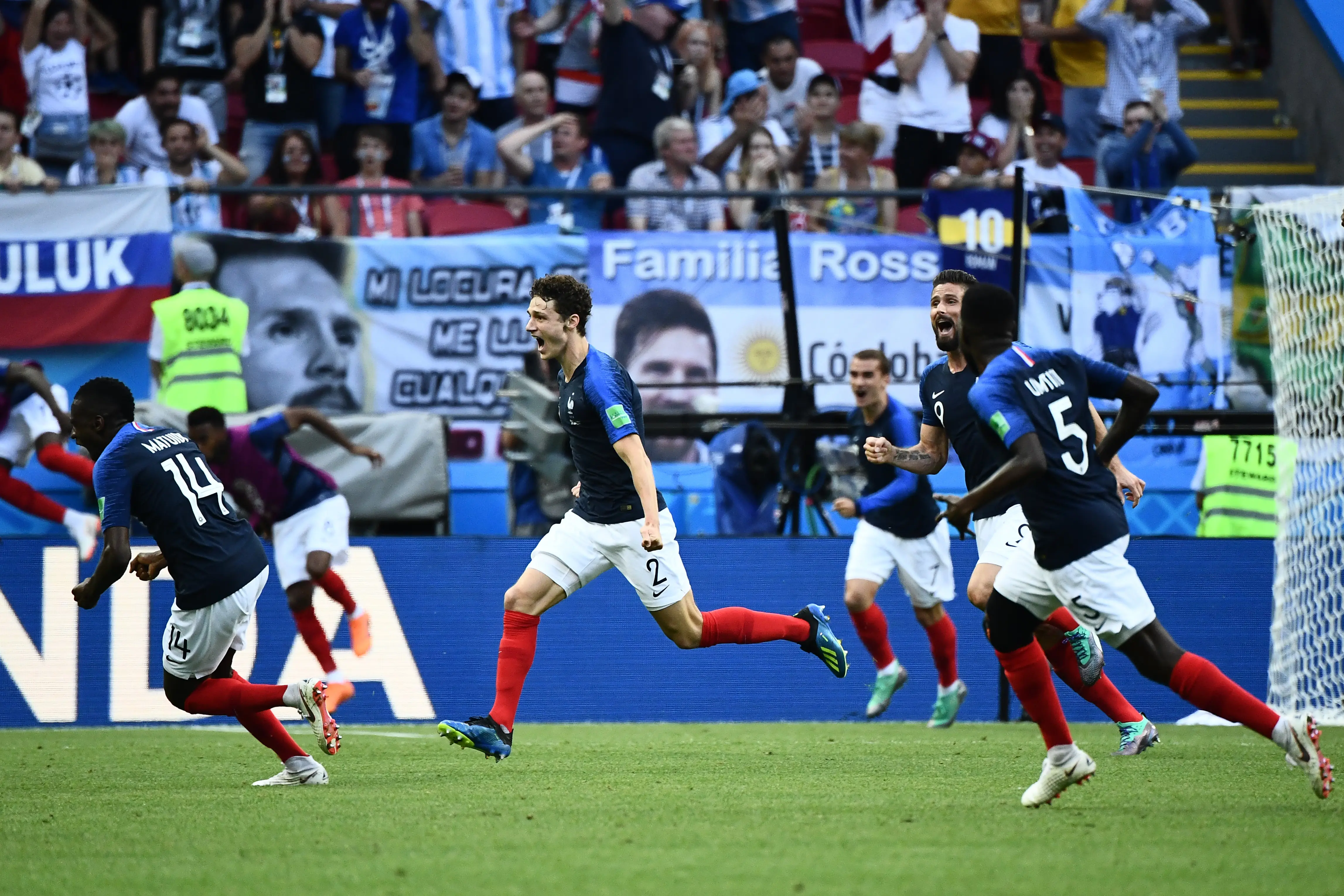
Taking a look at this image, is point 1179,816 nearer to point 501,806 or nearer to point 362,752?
point 501,806

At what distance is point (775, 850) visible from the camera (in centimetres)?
522

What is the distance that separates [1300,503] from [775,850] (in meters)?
7.44

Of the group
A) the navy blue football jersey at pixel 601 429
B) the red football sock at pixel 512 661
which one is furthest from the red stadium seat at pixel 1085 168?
the red football sock at pixel 512 661

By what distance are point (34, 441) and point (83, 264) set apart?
4.96 ft

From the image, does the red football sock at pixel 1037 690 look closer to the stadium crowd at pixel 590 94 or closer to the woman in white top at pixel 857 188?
the woman in white top at pixel 857 188

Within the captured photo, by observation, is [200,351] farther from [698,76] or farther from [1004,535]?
[1004,535]

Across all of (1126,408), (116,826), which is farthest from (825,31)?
(116,826)

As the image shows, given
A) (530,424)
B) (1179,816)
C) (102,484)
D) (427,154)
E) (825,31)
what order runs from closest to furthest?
(1179,816)
(102,484)
(530,424)
(427,154)
(825,31)

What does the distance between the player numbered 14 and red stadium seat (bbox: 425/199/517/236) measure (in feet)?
22.5

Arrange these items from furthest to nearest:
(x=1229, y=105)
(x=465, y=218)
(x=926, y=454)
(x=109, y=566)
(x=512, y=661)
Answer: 1. (x=1229, y=105)
2. (x=465, y=218)
3. (x=926, y=454)
4. (x=512, y=661)
5. (x=109, y=566)

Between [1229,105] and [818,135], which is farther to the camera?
[1229,105]

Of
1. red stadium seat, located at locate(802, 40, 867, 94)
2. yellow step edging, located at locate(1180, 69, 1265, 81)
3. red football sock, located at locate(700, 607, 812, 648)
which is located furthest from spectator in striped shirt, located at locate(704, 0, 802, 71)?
red football sock, located at locate(700, 607, 812, 648)

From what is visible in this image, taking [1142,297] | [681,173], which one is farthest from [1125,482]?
[681,173]

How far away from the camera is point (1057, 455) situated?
619 centimetres
